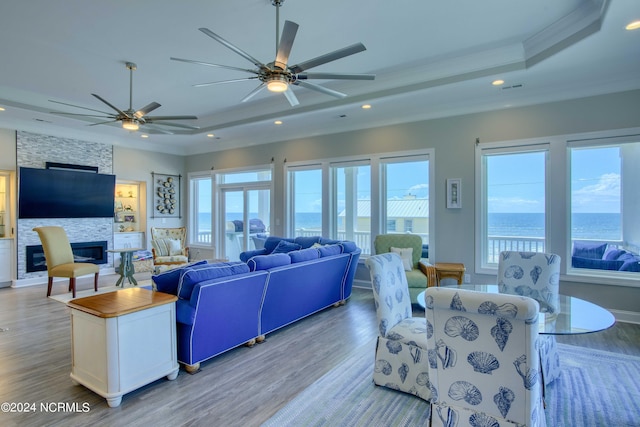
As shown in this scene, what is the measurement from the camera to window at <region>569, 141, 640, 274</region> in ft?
14.0

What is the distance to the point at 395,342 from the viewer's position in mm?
2584

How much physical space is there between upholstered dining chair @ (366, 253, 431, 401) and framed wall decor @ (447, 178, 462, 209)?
2869 mm

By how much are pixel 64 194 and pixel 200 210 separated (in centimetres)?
297

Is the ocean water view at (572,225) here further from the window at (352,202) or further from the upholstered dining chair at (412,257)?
the window at (352,202)

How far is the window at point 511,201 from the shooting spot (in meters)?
4.79

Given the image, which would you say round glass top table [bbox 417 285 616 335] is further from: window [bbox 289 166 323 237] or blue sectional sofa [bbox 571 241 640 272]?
window [bbox 289 166 323 237]

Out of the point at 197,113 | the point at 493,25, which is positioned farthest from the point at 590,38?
the point at 197,113

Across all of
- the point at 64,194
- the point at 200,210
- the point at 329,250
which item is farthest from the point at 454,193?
the point at 64,194

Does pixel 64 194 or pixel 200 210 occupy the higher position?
pixel 64 194

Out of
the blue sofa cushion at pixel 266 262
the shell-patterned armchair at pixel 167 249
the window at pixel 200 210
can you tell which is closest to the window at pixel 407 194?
the blue sofa cushion at pixel 266 262

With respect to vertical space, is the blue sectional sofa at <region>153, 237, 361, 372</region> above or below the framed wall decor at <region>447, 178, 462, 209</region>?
below

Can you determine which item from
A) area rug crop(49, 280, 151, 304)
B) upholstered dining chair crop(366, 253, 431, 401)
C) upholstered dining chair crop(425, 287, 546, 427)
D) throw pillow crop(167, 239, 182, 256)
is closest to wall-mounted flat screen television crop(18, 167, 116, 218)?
throw pillow crop(167, 239, 182, 256)

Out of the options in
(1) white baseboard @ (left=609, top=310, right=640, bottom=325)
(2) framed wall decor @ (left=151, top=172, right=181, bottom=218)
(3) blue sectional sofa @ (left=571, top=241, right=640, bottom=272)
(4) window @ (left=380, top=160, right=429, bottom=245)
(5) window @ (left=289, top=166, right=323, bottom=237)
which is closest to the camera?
(1) white baseboard @ (left=609, top=310, right=640, bottom=325)

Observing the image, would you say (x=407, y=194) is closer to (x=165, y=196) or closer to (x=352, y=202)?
(x=352, y=202)
